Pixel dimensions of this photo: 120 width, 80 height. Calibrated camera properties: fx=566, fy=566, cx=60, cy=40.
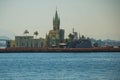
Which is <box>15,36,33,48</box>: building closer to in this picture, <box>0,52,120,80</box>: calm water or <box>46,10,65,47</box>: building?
<box>46,10,65,47</box>: building

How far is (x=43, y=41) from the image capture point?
139375mm

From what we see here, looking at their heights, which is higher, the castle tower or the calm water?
the castle tower

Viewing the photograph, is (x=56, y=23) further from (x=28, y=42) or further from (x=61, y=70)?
(x=61, y=70)

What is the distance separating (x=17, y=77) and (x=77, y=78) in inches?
172

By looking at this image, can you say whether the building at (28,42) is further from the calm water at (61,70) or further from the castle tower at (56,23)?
the calm water at (61,70)

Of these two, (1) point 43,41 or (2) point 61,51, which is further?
(1) point 43,41

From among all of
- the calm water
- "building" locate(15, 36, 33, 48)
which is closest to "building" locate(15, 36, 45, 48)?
"building" locate(15, 36, 33, 48)

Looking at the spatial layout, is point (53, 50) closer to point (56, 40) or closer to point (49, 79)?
point (56, 40)

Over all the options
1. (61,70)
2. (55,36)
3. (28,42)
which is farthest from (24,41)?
(61,70)

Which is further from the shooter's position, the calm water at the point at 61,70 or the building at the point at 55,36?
the building at the point at 55,36

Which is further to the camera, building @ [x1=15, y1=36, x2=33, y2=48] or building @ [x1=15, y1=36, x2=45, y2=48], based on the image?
building @ [x1=15, y1=36, x2=33, y2=48]

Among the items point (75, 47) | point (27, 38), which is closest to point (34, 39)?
point (27, 38)

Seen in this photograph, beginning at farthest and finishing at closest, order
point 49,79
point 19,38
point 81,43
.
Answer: point 19,38, point 81,43, point 49,79

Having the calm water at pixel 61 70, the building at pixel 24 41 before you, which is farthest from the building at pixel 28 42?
the calm water at pixel 61 70
